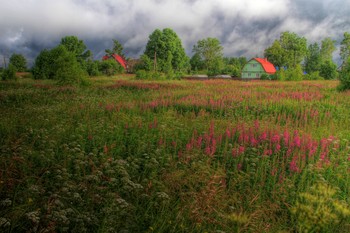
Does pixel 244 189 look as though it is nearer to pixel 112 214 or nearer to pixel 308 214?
pixel 308 214

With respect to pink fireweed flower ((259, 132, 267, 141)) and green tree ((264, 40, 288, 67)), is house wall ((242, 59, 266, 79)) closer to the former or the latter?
green tree ((264, 40, 288, 67))

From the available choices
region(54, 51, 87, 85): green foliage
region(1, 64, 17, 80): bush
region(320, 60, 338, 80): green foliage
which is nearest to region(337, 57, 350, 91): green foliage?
region(54, 51, 87, 85): green foliage

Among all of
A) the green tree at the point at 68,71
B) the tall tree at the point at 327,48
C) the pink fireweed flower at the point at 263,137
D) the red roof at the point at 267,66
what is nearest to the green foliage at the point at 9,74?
the green tree at the point at 68,71

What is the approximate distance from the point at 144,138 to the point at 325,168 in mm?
3761

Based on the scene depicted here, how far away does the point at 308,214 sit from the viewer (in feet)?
11.8

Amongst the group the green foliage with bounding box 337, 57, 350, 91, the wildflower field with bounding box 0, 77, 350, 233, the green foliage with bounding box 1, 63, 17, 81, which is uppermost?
the green foliage with bounding box 1, 63, 17, 81

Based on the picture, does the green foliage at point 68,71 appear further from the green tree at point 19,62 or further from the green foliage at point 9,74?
the green tree at point 19,62

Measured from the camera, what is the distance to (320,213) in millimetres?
3635

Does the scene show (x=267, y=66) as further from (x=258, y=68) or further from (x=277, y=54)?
(x=277, y=54)

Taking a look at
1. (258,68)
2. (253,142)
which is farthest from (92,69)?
(253,142)

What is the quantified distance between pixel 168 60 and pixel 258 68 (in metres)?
32.1

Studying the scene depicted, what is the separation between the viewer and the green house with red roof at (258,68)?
66.4 metres

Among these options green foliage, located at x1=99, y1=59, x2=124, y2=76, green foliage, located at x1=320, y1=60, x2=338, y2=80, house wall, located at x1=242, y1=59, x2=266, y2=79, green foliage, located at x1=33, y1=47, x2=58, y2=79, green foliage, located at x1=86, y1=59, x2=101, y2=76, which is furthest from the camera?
house wall, located at x1=242, y1=59, x2=266, y2=79

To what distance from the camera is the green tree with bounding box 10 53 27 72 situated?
63.9 meters
